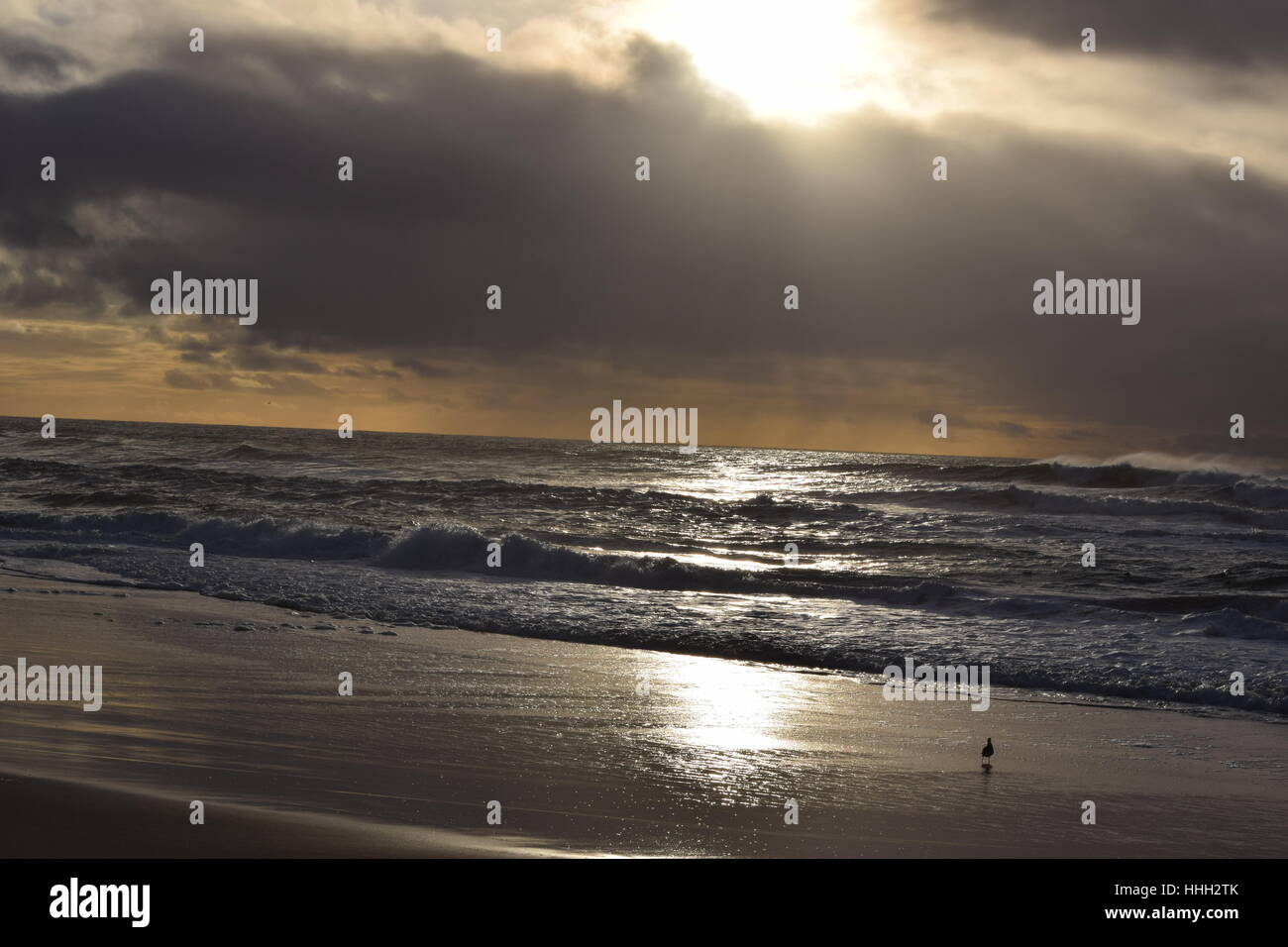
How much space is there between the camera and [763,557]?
2428cm

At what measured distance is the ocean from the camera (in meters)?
13.6

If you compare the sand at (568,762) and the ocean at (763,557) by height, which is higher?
the ocean at (763,557)

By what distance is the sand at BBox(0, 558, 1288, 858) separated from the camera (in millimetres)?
6004

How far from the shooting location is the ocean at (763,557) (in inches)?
536

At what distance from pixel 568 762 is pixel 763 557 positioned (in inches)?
666

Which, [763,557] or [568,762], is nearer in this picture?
[568,762]

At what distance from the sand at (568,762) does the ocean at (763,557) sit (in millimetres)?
1994

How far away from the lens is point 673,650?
13.2 m

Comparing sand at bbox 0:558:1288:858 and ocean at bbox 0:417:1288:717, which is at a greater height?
ocean at bbox 0:417:1288:717

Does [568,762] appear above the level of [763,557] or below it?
below

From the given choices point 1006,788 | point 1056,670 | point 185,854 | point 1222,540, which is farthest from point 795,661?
point 1222,540

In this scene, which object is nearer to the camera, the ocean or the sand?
the sand

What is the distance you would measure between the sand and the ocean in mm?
1994
